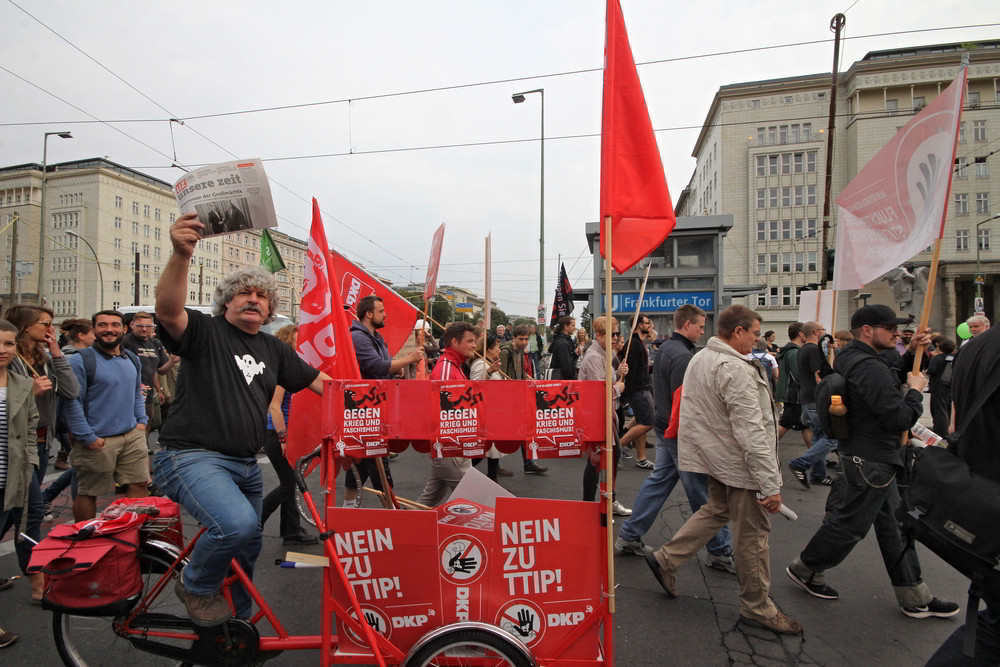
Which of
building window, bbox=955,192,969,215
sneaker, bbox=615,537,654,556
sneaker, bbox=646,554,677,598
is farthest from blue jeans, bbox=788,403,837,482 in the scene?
building window, bbox=955,192,969,215

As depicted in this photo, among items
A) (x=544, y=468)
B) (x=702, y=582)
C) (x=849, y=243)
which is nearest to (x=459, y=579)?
(x=702, y=582)

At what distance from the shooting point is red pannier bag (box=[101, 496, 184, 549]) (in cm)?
257

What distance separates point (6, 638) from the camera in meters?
2.98

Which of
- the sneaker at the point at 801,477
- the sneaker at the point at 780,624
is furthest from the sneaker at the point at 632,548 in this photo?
the sneaker at the point at 801,477

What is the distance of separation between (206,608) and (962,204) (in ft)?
185

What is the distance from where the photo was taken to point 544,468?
7.25m

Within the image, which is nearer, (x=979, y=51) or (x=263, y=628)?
(x=263, y=628)

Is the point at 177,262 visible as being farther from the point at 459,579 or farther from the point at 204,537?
the point at 459,579

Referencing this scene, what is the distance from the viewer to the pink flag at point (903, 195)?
363 centimetres

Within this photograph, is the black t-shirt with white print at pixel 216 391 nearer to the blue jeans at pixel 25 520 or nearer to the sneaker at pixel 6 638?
the blue jeans at pixel 25 520

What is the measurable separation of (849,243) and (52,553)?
5.65 meters

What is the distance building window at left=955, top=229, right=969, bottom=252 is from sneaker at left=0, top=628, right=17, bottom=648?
56.0 meters

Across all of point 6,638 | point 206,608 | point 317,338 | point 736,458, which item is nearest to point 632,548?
point 736,458

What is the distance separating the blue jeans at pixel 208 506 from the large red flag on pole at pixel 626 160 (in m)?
1.93
